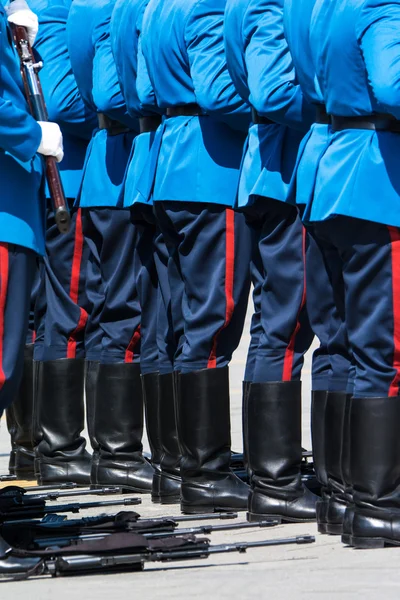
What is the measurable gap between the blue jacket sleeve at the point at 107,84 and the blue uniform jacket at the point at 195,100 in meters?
0.53

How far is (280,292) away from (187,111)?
904mm

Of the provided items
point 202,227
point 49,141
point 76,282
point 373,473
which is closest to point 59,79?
point 76,282

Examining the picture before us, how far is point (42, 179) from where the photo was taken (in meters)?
4.88

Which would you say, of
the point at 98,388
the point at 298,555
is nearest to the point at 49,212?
the point at 98,388

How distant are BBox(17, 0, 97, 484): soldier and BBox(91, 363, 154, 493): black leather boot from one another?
0.88 feet

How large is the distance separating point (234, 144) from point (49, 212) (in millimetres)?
1458

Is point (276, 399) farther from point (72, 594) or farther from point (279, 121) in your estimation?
point (72, 594)

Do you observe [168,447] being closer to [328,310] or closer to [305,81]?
[328,310]

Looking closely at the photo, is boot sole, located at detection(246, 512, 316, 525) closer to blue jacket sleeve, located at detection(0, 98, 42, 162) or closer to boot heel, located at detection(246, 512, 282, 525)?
boot heel, located at detection(246, 512, 282, 525)

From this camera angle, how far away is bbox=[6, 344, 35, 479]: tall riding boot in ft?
23.9

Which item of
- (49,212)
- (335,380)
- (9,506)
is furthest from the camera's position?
(49,212)

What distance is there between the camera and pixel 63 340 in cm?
695

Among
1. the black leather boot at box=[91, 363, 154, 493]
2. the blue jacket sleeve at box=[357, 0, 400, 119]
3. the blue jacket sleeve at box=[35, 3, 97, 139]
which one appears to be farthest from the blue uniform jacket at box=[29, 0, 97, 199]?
the blue jacket sleeve at box=[357, 0, 400, 119]

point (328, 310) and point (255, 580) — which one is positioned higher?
point (328, 310)
